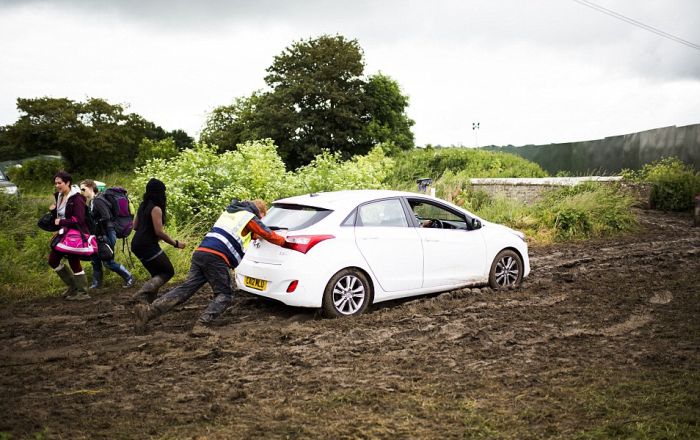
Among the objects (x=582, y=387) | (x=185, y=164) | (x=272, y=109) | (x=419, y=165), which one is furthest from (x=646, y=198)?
(x=272, y=109)

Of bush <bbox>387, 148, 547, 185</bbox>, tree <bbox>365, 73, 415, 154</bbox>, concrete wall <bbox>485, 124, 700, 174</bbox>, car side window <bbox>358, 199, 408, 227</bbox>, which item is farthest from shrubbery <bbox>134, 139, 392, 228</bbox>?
A: tree <bbox>365, 73, 415, 154</bbox>

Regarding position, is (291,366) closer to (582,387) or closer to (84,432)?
(84,432)

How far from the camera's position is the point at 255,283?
732 centimetres

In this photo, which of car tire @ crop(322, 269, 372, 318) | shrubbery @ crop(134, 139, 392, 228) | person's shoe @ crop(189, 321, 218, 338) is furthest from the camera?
shrubbery @ crop(134, 139, 392, 228)

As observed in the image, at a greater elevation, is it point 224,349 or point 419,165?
point 419,165

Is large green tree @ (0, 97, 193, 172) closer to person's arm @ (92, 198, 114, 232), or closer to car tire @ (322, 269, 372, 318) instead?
person's arm @ (92, 198, 114, 232)

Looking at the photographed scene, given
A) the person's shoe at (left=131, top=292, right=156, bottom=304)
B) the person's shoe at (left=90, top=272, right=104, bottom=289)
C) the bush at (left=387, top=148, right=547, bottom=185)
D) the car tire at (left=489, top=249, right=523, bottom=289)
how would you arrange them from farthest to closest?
the bush at (left=387, top=148, right=547, bottom=185), the person's shoe at (left=90, top=272, right=104, bottom=289), the car tire at (left=489, top=249, right=523, bottom=289), the person's shoe at (left=131, top=292, right=156, bottom=304)

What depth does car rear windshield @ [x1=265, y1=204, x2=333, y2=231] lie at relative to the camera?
7210mm

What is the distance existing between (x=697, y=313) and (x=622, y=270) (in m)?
3.28

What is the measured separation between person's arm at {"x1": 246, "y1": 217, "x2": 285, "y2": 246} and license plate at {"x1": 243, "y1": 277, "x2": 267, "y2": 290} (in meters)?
0.56

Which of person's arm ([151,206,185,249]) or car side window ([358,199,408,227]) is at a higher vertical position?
car side window ([358,199,408,227])

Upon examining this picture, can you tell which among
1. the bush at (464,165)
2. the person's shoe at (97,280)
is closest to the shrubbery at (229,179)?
the person's shoe at (97,280)

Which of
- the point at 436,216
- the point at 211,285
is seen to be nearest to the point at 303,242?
the point at 211,285

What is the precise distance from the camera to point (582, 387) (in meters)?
4.96
